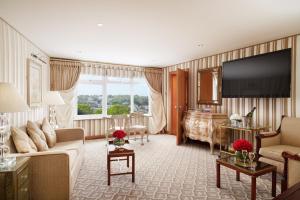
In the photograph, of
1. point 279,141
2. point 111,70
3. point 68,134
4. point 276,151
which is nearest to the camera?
point 276,151

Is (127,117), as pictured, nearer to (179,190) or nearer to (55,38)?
(55,38)

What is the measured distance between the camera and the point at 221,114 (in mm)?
4734

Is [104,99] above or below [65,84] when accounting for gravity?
below

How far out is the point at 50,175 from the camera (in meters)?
2.31

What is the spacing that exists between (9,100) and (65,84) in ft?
13.0

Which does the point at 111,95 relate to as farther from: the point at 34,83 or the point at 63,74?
the point at 34,83

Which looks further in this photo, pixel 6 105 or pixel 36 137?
pixel 36 137

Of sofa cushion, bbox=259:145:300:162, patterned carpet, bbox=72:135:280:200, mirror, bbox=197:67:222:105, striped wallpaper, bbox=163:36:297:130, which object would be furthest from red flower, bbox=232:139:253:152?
mirror, bbox=197:67:222:105

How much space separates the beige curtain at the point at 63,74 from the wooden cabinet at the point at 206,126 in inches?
141

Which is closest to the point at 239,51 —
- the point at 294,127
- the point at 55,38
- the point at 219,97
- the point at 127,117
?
the point at 219,97

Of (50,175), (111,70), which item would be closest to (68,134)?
(50,175)

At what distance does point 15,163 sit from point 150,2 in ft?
7.70

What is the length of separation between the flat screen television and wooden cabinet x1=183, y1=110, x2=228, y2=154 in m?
0.64

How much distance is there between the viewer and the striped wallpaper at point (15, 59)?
9.62 ft
